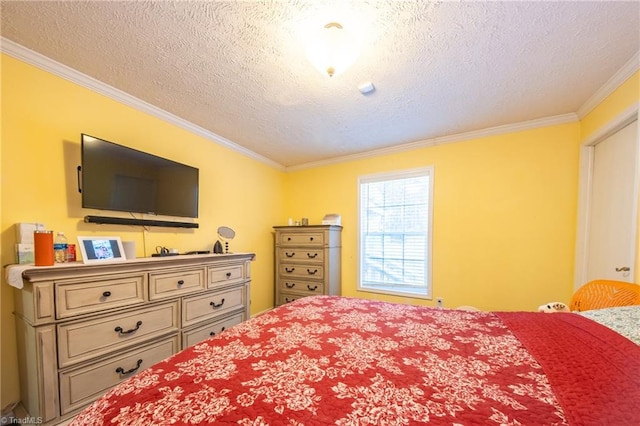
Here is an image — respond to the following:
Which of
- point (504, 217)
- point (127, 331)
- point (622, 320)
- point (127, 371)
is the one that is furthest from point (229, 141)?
point (622, 320)

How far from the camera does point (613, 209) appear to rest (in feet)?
6.59

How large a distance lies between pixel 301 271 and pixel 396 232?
1.48 metres

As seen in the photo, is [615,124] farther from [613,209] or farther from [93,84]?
[93,84]

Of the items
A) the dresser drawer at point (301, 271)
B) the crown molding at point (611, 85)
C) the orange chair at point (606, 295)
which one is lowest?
the dresser drawer at point (301, 271)

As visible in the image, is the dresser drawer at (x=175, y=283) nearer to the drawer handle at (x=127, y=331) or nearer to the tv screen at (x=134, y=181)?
the drawer handle at (x=127, y=331)

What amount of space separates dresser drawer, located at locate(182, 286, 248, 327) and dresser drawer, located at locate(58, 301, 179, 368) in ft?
0.30

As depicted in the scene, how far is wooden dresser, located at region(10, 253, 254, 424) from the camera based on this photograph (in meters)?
1.36

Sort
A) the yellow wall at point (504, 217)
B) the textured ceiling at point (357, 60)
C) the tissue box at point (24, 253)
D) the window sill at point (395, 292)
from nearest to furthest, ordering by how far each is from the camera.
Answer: the textured ceiling at point (357, 60), the tissue box at point (24, 253), the yellow wall at point (504, 217), the window sill at point (395, 292)

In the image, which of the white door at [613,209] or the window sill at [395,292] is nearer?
the white door at [613,209]

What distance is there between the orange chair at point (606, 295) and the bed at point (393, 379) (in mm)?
653

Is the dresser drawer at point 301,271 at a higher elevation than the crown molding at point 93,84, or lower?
lower

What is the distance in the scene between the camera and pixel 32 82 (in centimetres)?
165

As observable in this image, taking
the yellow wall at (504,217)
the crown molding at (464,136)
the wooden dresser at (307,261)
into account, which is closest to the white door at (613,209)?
the yellow wall at (504,217)

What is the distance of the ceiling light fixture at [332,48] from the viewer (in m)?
1.41
